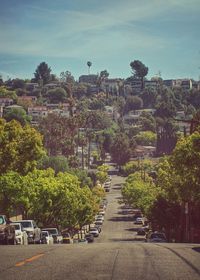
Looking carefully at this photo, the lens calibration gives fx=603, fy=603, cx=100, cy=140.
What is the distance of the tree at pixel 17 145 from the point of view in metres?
A: 50.2

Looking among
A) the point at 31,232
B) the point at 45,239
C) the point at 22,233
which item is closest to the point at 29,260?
the point at 22,233

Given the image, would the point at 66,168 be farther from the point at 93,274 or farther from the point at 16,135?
the point at 93,274

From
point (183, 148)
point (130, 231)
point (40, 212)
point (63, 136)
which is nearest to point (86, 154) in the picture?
point (63, 136)

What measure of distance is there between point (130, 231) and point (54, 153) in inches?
2438

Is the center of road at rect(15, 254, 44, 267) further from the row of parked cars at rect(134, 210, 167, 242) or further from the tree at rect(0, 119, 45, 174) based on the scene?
the tree at rect(0, 119, 45, 174)

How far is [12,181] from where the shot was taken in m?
52.9

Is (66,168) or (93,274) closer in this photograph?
(93,274)

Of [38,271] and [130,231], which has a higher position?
[38,271]

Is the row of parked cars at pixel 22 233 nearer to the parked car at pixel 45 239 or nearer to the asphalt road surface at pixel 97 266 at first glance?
the parked car at pixel 45 239

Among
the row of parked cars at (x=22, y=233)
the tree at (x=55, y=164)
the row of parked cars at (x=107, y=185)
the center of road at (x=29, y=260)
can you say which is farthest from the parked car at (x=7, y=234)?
the row of parked cars at (x=107, y=185)

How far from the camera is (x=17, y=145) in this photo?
50594mm

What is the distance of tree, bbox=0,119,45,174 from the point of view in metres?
50.2

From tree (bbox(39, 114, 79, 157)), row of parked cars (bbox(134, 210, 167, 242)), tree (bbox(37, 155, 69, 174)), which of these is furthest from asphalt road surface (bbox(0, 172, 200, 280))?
tree (bbox(39, 114, 79, 157))

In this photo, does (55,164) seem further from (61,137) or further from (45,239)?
(45,239)
